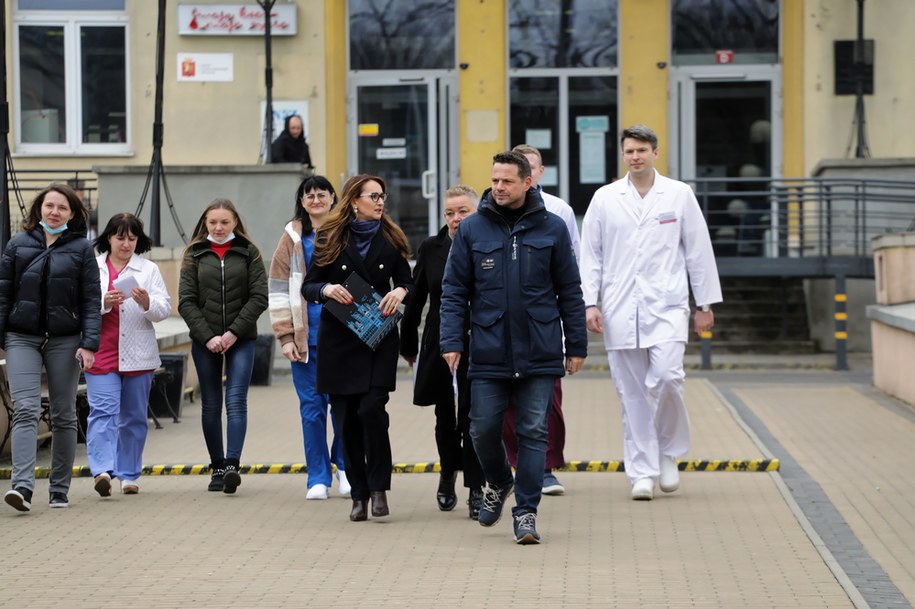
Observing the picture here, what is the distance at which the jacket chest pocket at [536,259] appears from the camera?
8266 millimetres

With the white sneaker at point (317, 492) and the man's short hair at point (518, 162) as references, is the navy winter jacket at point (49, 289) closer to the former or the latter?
the white sneaker at point (317, 492)

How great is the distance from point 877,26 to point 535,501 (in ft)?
61.4

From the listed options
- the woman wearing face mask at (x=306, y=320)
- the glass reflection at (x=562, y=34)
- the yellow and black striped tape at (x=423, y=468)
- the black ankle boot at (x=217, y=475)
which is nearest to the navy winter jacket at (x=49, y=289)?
the woman wearing face mask at (x=306, y=320)

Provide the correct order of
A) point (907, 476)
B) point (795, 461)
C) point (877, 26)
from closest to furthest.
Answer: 1. point (907, 476)
2. point (795, 461)
3. point (877, 26)

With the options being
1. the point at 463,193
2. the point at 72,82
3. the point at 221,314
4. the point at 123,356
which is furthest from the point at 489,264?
the point at 72,82

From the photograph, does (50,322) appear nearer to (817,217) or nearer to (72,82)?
(817,217)

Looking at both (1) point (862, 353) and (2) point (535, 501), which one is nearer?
(2) point (535, 501)

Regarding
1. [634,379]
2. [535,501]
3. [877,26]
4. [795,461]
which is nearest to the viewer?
[535,501]

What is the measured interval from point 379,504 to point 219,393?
168 cm

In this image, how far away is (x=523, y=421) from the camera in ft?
27.3

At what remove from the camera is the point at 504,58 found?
26.1 m

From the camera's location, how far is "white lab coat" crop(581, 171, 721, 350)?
9750 mm

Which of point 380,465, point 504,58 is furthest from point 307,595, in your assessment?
point 504,58

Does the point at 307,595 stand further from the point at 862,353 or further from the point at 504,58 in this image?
the point at 504,58
